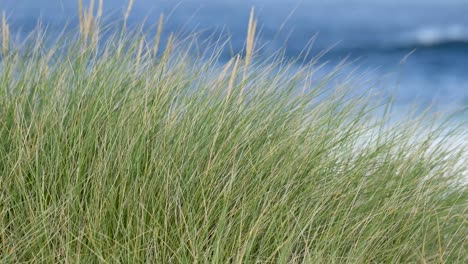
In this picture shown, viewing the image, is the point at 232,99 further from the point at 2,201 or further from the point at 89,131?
the point at 2,201

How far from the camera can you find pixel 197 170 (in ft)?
8.37

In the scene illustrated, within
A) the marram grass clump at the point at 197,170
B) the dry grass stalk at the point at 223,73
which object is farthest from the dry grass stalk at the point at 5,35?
the dry grass stalk at the point at 223,73

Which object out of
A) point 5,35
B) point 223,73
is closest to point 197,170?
point 223,73

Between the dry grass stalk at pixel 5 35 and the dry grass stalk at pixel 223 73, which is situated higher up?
the dry grass stalk at pixel 223 73

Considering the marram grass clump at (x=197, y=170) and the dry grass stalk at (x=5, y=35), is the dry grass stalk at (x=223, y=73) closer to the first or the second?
the marram grass clump at (x=197, y=170)

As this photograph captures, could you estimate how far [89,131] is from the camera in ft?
8.59

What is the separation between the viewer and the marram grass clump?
7.89ft

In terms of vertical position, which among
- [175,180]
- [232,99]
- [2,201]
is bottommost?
[2,201]

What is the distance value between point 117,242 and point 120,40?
1.16 m

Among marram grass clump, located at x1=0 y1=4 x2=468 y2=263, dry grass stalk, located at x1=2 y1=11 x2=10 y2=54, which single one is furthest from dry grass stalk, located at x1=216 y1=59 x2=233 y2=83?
dry grass stalk, located at x1=2 y1=11 x2=10 y2=54

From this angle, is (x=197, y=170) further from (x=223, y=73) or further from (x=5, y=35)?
(x=5, y=35)

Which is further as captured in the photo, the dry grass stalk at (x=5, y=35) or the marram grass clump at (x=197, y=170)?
the dry grass stalk at (x=5, y=35)

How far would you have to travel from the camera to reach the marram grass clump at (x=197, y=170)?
240 cm

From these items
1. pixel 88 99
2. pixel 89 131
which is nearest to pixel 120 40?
pixel 88 99
